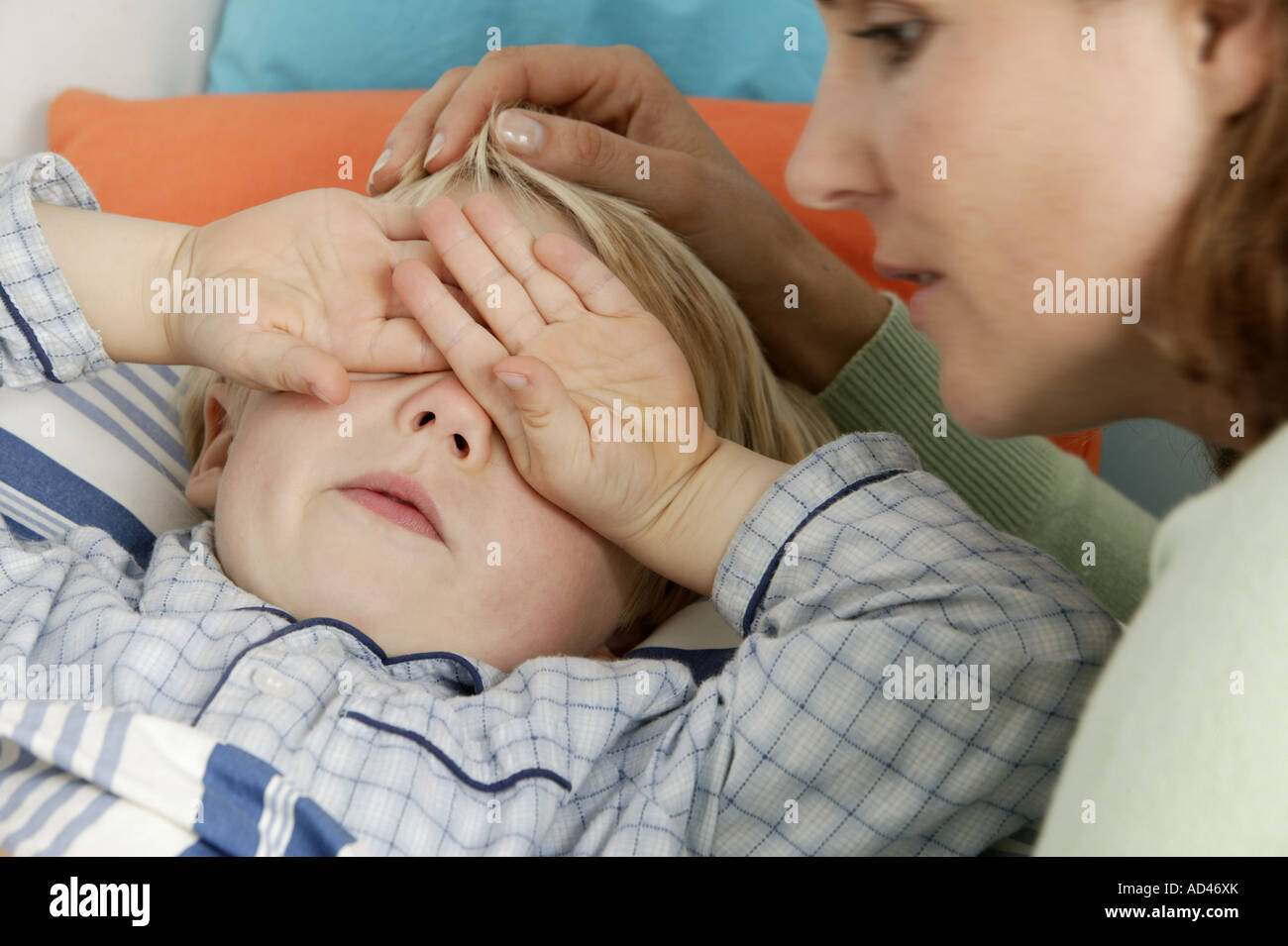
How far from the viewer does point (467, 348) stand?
2.67ft

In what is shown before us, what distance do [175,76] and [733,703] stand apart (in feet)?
4.53

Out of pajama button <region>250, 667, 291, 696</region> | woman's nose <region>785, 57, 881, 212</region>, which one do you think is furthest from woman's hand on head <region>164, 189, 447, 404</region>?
woman's nose <region>785, 57, 881, 212</region>

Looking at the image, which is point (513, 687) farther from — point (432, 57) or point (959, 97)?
point (432, 57)

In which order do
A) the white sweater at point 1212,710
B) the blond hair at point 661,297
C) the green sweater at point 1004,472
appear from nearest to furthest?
1. the white sweater at point 1212,710
2. the blond hair at point 661,297
3. the green sweater at point 1004,472

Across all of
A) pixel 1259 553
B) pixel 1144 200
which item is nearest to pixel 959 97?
pixel 1144 200

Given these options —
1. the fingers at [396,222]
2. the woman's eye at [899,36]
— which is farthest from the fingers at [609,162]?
the woman's eye at [899,36]

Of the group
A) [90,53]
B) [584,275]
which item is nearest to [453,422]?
[584,275]

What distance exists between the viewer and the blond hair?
3.11ft

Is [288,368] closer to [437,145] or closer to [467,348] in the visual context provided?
[467,348]

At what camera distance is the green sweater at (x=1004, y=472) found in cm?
114

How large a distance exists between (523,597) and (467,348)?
0.20 m

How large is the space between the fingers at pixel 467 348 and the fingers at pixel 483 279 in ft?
0.05

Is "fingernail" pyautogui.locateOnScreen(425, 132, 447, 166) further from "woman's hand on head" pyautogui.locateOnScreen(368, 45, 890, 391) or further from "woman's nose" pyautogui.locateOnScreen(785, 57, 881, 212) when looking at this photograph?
"woman's nose" pyautogui.locateOnScreen(785, 57, 881, 212)

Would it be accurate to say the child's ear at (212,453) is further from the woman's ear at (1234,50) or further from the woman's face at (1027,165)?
the woman's ear at (1234,50)
